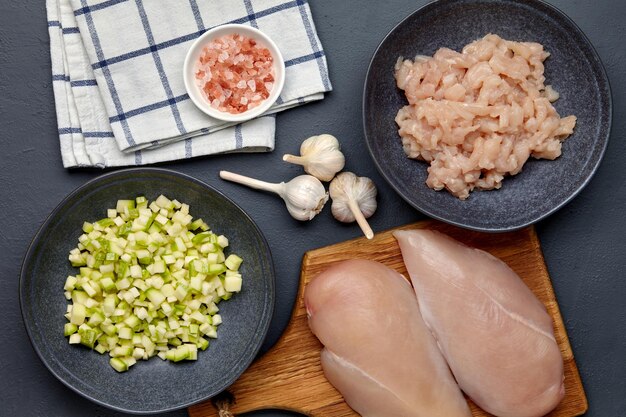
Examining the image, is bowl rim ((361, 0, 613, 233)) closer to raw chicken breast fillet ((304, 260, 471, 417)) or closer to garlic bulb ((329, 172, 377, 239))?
garlic bulb ((329, 172, 377, 239))

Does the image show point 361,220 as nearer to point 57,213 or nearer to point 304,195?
point 304,195

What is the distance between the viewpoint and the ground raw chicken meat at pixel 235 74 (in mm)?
2689

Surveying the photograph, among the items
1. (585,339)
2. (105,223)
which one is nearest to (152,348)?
(105,223)

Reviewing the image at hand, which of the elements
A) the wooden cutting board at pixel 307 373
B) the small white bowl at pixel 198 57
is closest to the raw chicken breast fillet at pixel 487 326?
the wooden cutting board at pixel 307 373

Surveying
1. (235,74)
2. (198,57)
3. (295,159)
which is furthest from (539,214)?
(198,57)

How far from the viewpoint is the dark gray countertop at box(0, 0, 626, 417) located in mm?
2742

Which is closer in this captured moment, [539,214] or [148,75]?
[539,214]

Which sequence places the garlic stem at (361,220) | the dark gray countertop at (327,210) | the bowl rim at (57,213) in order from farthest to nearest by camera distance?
the dark gray countertop at (327,210) < the garlic stem at (361,220) < the bowl rim at (57,213)

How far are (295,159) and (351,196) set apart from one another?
0.24 meters

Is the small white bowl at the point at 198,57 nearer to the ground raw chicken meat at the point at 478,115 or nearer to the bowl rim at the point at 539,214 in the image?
the bowl rim at the point at 539,214

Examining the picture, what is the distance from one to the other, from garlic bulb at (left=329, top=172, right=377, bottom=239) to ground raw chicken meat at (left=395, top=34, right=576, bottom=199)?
0.67ft

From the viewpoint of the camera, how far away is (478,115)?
2555 mm

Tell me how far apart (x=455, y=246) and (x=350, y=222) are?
0.40 metres

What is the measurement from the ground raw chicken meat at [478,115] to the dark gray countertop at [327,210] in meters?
0.25
